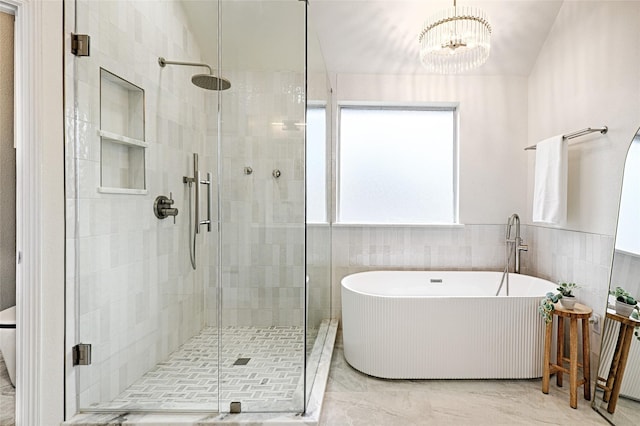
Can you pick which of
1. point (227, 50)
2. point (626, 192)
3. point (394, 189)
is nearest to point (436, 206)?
point (394, 189)

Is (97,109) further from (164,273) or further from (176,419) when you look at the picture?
(176,419)

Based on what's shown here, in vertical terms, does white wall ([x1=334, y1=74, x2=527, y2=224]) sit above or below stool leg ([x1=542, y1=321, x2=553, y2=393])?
above

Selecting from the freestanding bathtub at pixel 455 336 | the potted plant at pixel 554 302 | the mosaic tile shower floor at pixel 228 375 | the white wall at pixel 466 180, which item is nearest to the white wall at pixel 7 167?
the mosaic tile shower floor at pixel 228 375

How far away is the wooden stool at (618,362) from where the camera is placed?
1884 mm

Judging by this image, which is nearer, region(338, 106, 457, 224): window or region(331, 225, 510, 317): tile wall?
region(331, 225, 510, 317): tile wall

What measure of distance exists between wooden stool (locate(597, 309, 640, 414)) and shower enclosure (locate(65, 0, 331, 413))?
1.65 metres

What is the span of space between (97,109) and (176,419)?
1600 millimetres

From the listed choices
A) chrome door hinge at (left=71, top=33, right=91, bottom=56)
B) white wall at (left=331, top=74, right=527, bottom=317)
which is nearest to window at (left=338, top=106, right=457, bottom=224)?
white wall at (left=331, top=74, right=527, bottom=317)

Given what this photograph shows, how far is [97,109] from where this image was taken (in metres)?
1.81

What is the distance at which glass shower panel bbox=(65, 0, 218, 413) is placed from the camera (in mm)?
1770

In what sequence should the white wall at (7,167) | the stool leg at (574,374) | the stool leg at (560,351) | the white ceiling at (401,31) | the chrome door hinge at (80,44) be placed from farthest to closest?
the white ceiling at (401,31)
the stool leg at (560,351)
the stool leg at (574,374)
the chrome door hinge at (80,44)
the white wall at (7,167)

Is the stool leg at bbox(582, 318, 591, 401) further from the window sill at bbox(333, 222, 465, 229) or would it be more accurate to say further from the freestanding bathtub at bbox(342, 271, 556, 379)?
the window sill at bbox(333, 222, 465, 229)

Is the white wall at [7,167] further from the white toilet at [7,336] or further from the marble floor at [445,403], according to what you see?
the marble floor at [445,403]

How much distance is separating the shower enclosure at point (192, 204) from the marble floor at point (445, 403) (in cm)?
33
